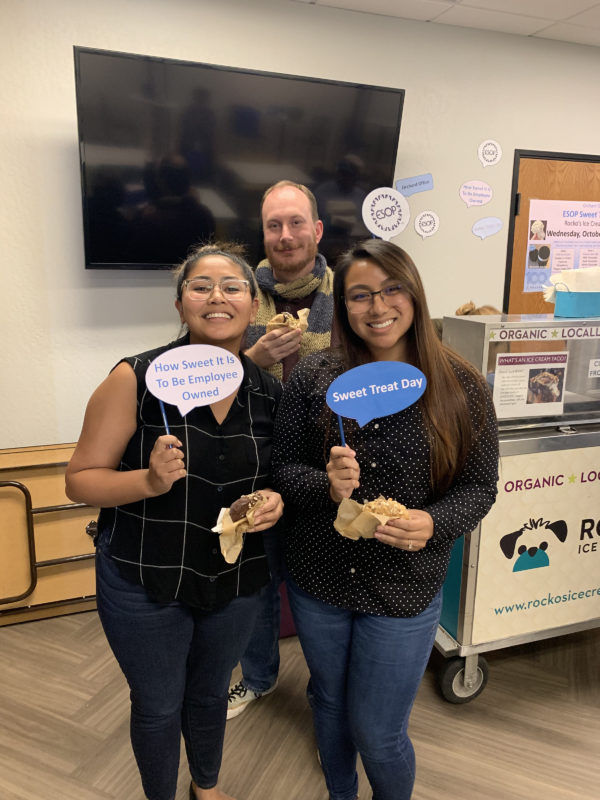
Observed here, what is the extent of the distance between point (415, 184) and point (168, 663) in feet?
8.93

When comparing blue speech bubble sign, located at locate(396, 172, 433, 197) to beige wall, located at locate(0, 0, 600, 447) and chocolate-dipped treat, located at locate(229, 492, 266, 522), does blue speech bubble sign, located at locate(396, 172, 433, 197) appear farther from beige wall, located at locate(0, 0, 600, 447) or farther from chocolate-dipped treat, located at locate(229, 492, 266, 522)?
chocolate-dipped treat, located at locate(229, 492, 266, 522)

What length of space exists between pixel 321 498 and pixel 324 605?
0.88ft

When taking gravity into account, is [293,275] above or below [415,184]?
below

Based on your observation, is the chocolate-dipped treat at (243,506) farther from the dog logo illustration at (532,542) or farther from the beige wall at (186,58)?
the beige wall at (186,58)

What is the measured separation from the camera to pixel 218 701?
143cm

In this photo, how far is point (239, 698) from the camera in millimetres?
2045

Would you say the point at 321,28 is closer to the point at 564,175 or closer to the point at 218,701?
the point at 564,175

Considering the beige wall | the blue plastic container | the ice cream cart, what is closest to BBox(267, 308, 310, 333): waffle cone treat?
the ice cream cart

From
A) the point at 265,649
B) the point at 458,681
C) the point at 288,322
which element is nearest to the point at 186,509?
the point at 288,322

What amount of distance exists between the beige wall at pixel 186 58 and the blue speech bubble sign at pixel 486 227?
0.04m

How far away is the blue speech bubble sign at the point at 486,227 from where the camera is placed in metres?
3.37

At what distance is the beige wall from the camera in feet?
8.10

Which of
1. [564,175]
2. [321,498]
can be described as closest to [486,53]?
[564,175]

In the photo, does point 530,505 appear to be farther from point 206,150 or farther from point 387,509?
point 206,150
